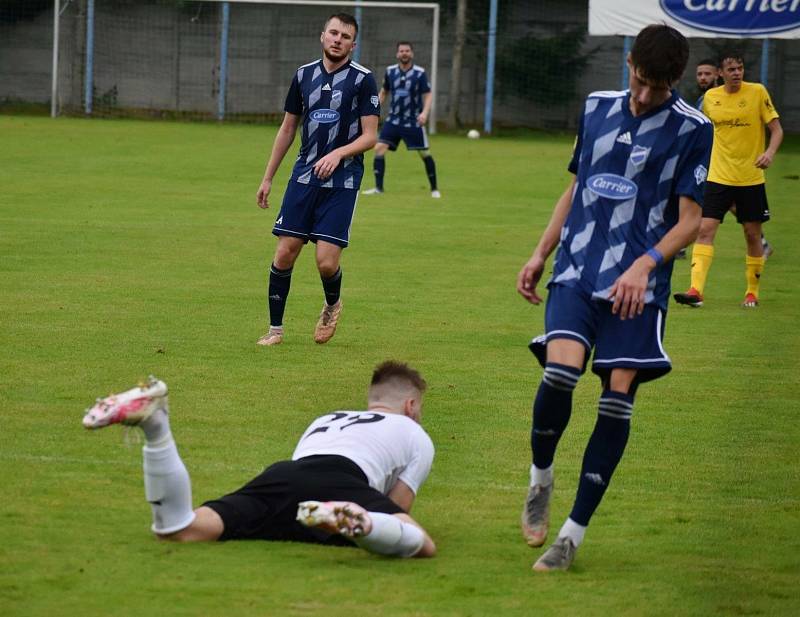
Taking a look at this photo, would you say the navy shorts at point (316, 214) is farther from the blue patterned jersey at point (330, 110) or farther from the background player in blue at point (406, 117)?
the background player in blue at point (406, 117)

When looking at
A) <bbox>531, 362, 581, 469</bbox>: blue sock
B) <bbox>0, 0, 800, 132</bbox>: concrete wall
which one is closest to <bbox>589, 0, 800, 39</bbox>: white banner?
<bbox>0, 0, 800, 132</bbox>: concrete wall

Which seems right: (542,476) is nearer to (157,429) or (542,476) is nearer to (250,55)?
(157,429)

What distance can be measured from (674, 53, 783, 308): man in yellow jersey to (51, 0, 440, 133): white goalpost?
2176cm

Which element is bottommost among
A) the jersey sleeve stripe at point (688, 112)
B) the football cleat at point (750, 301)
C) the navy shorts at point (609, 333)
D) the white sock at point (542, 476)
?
the football cleat at point (750, 301)

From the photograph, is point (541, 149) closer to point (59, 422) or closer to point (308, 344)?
point (308, 344)

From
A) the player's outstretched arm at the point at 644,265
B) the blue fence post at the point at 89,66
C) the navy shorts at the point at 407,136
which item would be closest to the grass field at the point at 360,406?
the player's outstretched arm at the point at 644,265

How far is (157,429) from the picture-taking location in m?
4.67

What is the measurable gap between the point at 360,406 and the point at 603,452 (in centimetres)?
258

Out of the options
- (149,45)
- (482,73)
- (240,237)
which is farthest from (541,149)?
(240,237)

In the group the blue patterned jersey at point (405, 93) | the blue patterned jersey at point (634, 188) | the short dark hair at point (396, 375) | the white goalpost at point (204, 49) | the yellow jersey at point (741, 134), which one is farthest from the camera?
the white goalpost at point (204, 49)

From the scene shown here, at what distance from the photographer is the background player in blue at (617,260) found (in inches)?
191

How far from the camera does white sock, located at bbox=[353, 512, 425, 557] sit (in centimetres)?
470

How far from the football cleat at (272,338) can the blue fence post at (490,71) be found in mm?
24402

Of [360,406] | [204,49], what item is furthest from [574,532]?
[204,49]
